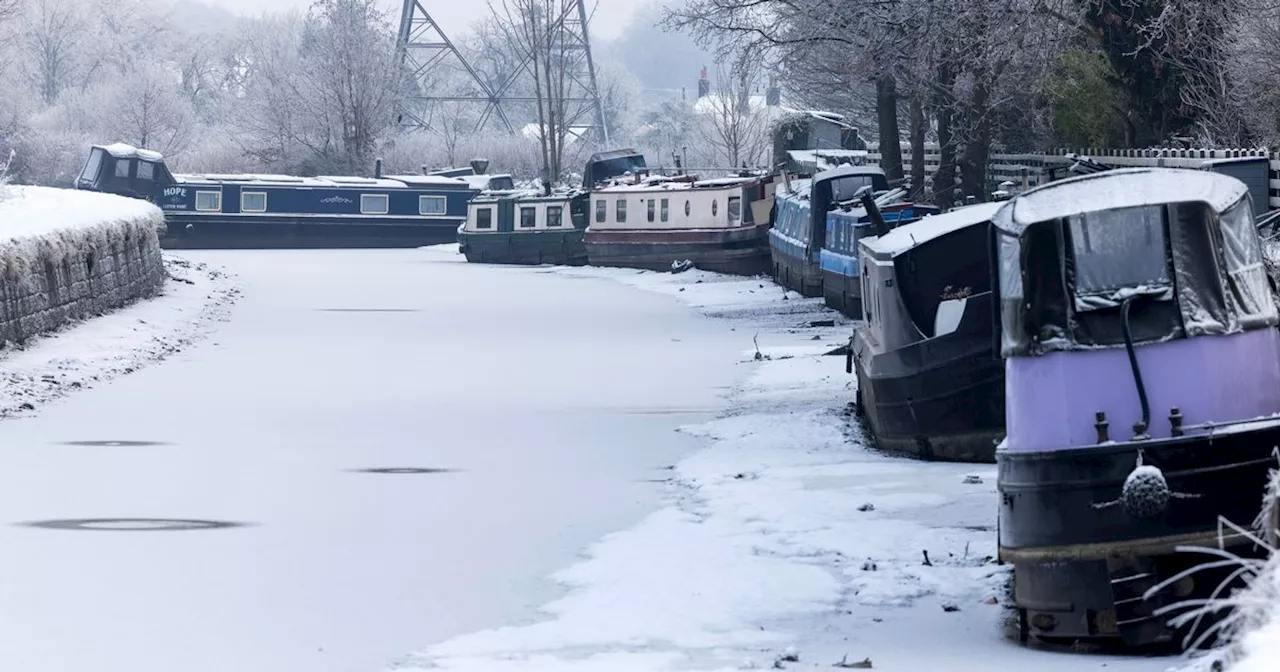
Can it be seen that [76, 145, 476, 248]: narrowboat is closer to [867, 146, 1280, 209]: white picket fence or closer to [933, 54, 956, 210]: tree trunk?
[867, 146, 1280, 209]: white picket fence

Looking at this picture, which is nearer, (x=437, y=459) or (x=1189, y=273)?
(x=1189, y=273)

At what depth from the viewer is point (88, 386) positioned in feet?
64.3

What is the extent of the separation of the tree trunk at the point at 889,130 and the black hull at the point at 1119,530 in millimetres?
25338

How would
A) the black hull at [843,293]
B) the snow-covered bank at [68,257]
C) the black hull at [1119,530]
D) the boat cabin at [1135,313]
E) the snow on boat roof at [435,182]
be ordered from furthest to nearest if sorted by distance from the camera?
the snow on boat roof at [435,182], the black hull at [843,293], the snow-covered bank at [68,257], the boat cabin at [1135,313], the black hull at [1119,530]

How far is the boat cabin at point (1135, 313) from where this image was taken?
8.49 meters

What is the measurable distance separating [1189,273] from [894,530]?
9.73 feet

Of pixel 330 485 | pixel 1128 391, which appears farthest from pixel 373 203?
pixel 1128 391

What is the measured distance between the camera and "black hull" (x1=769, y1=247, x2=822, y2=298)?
98.9 ft

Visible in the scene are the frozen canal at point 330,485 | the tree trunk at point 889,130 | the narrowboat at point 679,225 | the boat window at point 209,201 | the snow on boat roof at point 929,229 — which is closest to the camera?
the frozen canal at point 330,485

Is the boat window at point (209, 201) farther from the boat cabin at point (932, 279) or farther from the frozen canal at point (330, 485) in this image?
the boat cabin at point (932, 279)

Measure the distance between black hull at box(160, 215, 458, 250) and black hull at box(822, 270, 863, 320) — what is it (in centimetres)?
2888

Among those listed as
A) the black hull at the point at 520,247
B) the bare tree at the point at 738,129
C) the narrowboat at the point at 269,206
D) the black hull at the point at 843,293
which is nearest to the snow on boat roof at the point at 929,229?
the black hull at the point at 843,293

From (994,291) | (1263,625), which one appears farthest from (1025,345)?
(1263,625)

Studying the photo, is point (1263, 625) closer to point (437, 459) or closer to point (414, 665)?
point (414, 665)
